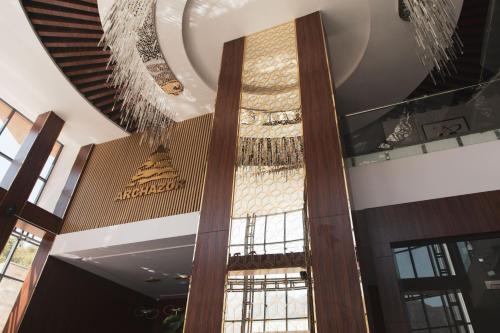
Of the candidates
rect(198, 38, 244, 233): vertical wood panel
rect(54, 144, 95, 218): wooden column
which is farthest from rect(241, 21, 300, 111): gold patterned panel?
rect(54, 144, 95, 218): wooden column

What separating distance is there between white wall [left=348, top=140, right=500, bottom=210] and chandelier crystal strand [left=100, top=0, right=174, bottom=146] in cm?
313

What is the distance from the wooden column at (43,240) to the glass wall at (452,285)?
17.9 feet

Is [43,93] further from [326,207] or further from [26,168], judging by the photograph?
[326,207]

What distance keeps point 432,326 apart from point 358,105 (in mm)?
4009

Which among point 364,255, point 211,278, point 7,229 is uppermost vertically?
point 7,229

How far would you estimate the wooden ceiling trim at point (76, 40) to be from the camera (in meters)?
5.14

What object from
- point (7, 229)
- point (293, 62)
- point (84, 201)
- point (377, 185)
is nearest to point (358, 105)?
point (293, 62)

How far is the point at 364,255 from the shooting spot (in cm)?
Result: 357

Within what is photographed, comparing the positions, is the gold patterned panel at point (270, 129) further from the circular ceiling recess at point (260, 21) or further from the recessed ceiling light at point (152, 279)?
the recessed ceiling light at point (152, 279)

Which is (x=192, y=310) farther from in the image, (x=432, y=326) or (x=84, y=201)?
(x=84, y=201)

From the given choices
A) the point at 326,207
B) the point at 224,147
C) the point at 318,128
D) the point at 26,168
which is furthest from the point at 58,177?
the point at 326,207

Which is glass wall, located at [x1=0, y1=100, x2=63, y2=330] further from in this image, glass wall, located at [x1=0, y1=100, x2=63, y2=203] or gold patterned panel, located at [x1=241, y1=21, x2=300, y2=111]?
gold patterned panel, located at [x1=241, y1=21, x2=300, y2=111]

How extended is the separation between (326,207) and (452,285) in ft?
6.87

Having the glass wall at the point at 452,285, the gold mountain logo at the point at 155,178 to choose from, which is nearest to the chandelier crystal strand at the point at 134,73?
the gold mountain logo at the point at 155,178
